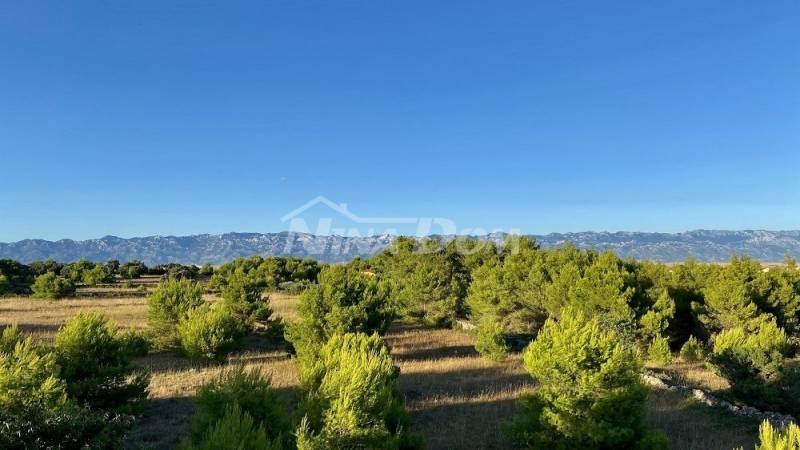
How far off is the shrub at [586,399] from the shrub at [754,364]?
21.9 ft

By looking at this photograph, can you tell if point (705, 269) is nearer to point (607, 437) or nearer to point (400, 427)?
point (607, 437)

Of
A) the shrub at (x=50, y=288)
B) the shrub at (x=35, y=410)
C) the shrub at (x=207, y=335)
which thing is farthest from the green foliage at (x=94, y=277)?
the shrub at (x=35, y=410)

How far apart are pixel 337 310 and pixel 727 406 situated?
1140 centimetres

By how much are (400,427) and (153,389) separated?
765cm

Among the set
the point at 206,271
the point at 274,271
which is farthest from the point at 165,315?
the point at 206,271

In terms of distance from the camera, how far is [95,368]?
899cm

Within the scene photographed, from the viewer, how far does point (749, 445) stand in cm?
966

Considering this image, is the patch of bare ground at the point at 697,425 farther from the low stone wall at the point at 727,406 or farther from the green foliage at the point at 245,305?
the green foliage at the point at 245,305

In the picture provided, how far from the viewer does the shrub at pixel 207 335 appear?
48.0 ft

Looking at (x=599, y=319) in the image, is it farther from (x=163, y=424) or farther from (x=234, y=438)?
(x=234, y=438)

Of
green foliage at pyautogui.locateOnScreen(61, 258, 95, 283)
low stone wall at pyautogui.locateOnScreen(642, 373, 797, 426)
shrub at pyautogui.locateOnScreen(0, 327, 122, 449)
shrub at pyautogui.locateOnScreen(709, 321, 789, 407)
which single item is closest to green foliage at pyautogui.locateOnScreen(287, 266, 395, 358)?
shrub at pyautogui.locateOnScreen(0, 327, 122, 449)

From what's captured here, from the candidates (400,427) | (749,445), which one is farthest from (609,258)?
(400,427)

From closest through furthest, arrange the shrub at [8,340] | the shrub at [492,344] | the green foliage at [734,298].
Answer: the shrub at [8,340]
the shrub at [492,344]
the green foliage at [734,298]

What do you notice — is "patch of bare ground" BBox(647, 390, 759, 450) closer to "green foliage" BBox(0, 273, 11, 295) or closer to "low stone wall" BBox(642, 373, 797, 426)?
"low stone wall" BBox(642, 373, 797, 426)
